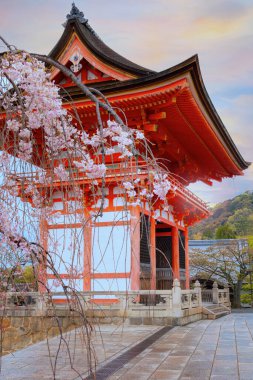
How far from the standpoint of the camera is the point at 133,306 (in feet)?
37.3

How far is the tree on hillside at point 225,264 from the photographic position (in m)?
24.2

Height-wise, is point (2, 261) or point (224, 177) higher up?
point (224, 177)

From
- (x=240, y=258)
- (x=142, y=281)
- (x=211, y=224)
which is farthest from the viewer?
(x=211, y=224)

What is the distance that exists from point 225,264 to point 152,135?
47.2 feet

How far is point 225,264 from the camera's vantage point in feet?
81.1

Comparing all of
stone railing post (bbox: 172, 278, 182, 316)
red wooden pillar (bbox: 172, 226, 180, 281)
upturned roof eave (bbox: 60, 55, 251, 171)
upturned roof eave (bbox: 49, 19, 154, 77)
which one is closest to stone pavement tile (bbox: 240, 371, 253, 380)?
stone railing post (bbox: 172, 278, 182, 316)

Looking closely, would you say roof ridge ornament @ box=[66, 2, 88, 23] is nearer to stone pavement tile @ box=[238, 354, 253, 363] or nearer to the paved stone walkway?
the paved stone walkway

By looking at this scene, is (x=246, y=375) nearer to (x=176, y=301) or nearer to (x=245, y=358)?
(x=245, y=358)

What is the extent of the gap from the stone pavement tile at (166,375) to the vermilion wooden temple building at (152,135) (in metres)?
3.43

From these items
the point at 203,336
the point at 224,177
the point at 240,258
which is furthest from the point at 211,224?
the point at 203,336

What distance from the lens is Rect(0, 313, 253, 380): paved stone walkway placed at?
18.5 ft

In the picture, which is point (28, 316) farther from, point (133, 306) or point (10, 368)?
point (10, 368)

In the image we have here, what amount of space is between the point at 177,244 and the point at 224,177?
A: 462 cm

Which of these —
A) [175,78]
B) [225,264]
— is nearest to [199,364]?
[175,78]
